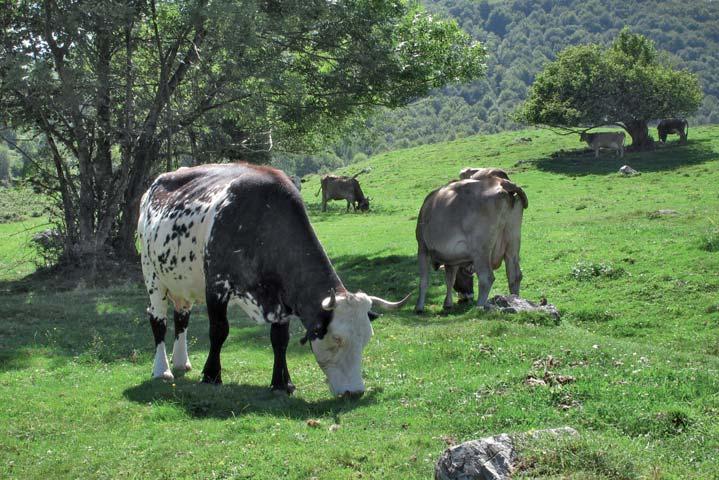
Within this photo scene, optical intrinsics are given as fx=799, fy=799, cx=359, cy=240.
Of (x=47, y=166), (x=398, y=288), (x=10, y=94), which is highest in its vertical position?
(x=10, y=94)

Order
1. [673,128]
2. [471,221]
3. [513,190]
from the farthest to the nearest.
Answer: [673,128] → [471,221] → [513,190]

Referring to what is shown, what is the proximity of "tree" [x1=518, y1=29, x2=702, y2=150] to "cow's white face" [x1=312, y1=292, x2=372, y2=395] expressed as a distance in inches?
1763

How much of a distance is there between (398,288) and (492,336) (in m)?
7.91

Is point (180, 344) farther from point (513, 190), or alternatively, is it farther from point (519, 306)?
point (513, 190)

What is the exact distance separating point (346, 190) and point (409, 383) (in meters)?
33.3

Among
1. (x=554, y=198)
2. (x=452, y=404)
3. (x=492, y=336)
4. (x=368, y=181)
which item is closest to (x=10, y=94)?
(x=492, y=336)

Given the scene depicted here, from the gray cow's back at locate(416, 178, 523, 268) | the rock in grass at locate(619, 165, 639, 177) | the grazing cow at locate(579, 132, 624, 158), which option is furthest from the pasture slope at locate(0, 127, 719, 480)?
the grazing cow at locate(579, 132, 624, 158)

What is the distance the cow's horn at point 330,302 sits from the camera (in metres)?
9.34

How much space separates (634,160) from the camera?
47312mm

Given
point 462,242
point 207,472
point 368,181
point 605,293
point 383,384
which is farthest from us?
point 368,181

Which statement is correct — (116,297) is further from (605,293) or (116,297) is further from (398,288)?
(605,293)

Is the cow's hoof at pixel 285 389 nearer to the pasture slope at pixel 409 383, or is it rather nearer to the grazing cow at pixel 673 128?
the pasture slope at pixel 409 383

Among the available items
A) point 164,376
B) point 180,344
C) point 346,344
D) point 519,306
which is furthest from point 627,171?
point 346,344

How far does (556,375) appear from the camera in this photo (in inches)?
370
